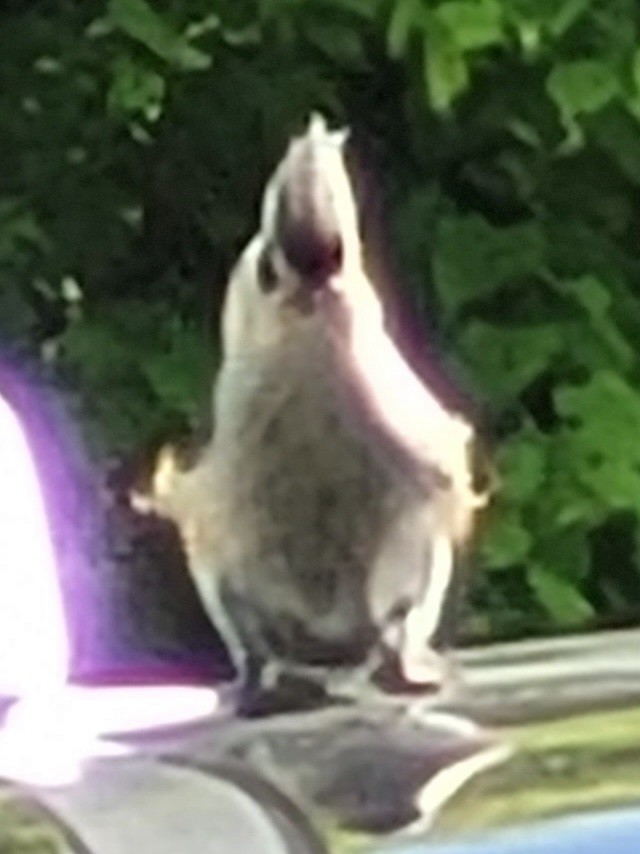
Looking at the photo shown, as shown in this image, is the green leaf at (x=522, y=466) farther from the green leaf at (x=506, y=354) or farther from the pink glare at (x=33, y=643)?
the pink glare at (x=33, y=643)

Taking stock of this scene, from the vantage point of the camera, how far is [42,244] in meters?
1.04

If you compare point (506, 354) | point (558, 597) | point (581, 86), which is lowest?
point (558, 597)

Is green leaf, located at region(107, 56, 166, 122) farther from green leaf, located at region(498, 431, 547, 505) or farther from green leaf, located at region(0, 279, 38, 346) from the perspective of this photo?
green leaf, located at region(498, 431, 547, 505)

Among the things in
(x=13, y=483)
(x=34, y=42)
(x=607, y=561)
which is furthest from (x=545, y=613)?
(x=34, y=42)

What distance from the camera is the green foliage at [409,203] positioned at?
1.04 meters

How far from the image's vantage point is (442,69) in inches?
42.1

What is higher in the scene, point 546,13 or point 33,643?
point 546,13

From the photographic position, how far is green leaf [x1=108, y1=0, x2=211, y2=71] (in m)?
1.04

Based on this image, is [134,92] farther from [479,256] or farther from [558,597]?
[558,597]

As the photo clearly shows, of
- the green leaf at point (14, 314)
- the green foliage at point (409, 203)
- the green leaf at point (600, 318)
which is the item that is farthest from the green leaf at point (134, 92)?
the green leaf at point (600, 318)

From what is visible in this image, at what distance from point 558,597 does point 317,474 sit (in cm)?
14

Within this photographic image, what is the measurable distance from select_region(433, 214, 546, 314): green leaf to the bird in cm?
4

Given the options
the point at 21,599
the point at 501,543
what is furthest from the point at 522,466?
the point at 21,599

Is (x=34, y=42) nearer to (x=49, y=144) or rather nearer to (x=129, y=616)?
(x=49, y=144)
